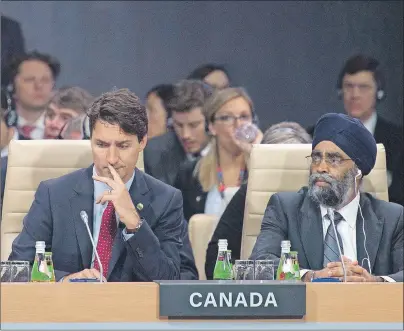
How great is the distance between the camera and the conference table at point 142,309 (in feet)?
10.9

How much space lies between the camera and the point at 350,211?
4781 millimetres

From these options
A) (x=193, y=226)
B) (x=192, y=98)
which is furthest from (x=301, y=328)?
(x=192, y=98)

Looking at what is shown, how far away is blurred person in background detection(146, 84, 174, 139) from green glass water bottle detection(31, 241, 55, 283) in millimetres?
3425

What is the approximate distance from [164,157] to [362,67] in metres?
1.39

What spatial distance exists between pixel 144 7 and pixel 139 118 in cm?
323

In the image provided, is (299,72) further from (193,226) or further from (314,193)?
(314,193)

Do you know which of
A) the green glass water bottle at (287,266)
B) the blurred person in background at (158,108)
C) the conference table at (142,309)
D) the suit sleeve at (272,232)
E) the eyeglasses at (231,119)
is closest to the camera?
the conference table at (142,309)

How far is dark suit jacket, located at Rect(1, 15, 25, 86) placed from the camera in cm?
754

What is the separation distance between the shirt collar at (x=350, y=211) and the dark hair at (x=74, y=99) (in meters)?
2.40

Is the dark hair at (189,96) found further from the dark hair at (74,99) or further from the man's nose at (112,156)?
the man's nose at (112,156)

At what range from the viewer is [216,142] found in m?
6.52

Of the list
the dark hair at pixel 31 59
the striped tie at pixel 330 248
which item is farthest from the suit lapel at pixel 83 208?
the dark hair at pixel 31 59

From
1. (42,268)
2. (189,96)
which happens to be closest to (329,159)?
(42,268)

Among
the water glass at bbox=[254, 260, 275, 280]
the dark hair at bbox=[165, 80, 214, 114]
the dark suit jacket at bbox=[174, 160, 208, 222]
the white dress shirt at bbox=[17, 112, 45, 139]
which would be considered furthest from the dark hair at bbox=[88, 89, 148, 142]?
the white dress shirt at bbox=[17, 112, 45, 139]
